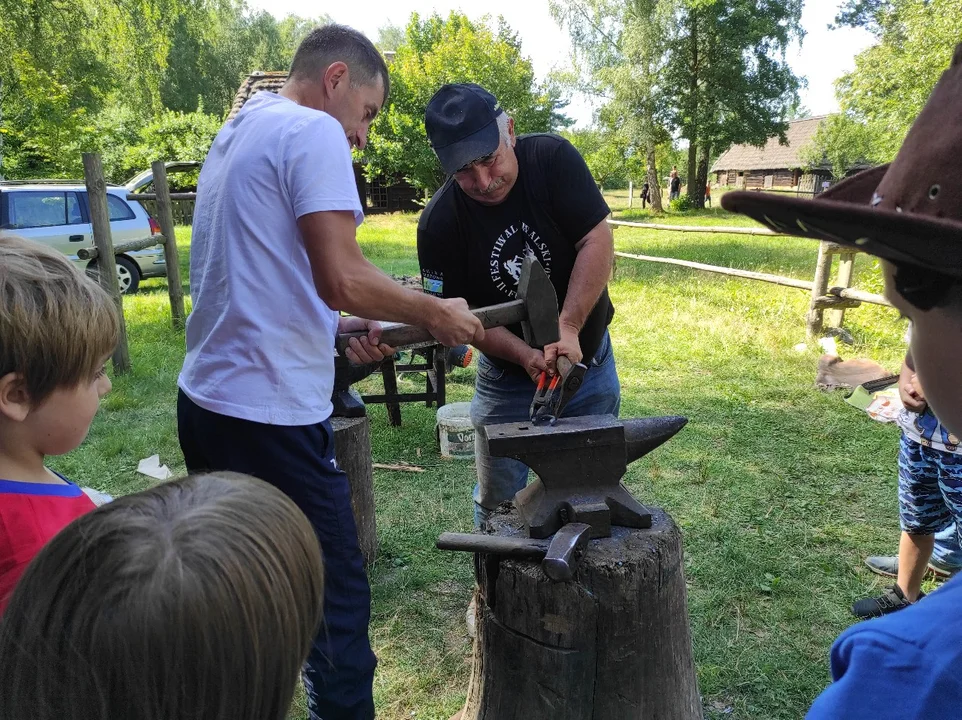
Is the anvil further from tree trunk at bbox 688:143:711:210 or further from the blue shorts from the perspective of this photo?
tree trunk at bbox 688:143:711:210

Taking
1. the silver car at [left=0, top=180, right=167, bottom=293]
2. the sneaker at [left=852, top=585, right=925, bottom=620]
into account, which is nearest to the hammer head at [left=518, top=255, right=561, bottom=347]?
the sneaker at [left=852, top=585, right=925, bottom=620]

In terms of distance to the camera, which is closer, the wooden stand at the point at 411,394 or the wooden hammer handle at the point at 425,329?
the wooden hammer handle at the point at 425,329

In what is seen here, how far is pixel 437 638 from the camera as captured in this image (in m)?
3.18

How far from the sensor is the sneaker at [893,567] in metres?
3.42

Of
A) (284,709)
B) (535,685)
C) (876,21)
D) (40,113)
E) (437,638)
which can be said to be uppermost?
(876,21)

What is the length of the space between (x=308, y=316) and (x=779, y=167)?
5795cm

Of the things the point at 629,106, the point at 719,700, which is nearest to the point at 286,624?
the point at 719,700

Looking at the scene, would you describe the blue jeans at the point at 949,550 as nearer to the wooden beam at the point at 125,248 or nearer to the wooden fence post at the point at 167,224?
the wooden beam at the point at 125,248

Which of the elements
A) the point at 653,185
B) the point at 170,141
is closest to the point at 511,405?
the point at 170,141

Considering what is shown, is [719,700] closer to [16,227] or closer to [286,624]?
[286,624]

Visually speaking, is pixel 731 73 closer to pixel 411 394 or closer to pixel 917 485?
pixel 411 394

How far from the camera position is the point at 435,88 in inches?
1080

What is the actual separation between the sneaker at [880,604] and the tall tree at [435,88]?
80.6 feet

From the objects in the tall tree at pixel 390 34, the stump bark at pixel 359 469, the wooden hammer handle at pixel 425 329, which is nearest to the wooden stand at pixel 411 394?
the stump bark at pixel 359 469
